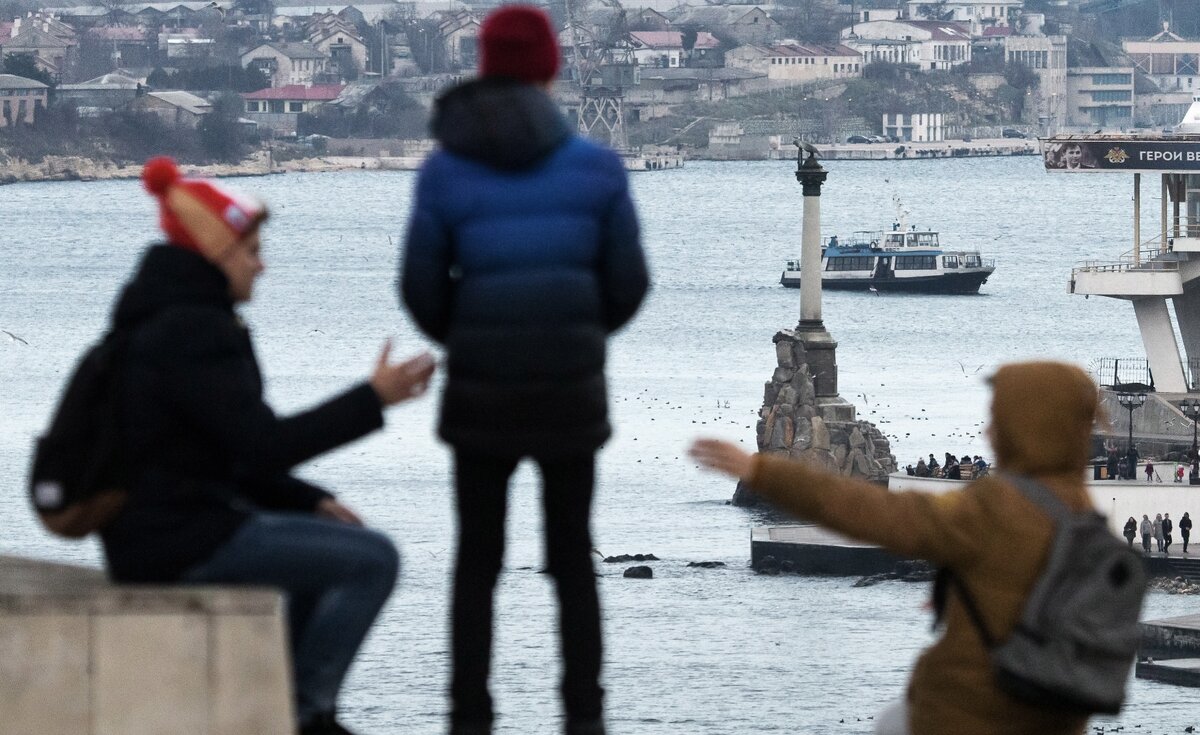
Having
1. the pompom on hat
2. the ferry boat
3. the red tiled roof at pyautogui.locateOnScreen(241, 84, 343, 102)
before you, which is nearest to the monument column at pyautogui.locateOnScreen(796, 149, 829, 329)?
the pompom on hat

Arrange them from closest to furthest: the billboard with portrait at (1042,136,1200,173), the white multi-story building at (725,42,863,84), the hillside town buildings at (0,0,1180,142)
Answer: the billboard with portrait at (1042,136,1200,173) < the hillside town buildings at (0,0,1180,142) < the white multi-story building at (725,42,863,84)

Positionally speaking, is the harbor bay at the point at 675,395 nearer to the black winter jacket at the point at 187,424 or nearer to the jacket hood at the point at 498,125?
the jacket hood at the point at 498,125

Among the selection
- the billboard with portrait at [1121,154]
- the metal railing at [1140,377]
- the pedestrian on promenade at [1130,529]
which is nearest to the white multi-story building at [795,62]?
the metal railing at [1140,377]

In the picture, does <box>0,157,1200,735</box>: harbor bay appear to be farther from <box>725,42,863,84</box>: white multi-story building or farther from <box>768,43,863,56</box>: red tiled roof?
<box>768,43,863,56</box>: red tiled roof

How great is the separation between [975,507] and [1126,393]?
30.8 m

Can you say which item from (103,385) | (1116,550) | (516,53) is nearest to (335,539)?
(103,385)

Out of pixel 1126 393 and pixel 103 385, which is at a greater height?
pixel 103 385

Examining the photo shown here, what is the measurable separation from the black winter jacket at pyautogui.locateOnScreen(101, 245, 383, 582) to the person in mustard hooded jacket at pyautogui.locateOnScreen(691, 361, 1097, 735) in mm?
673

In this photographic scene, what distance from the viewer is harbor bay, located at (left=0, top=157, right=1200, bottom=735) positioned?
2708 centimetres

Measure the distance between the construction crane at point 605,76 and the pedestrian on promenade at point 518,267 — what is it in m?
165

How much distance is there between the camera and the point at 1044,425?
3.75 meters

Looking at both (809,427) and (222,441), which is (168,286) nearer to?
(222,441)

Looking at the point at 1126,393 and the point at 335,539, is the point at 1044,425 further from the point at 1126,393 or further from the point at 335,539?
the point at 1126,393

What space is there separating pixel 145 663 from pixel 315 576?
0.36 metres
